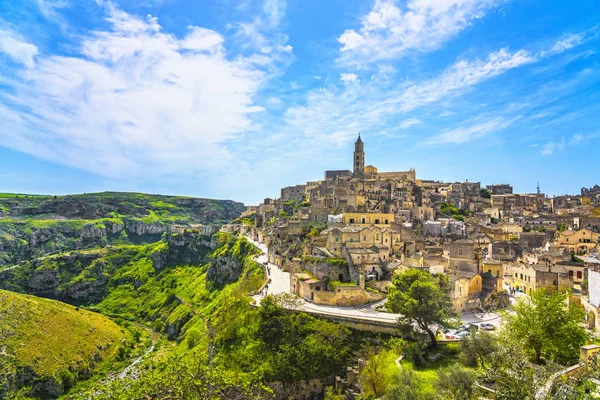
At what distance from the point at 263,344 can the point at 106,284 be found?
96585 mm

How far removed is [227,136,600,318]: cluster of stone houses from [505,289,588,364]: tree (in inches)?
593

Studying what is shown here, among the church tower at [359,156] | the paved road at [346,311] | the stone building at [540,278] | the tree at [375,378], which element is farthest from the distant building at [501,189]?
the tree at [375,378]

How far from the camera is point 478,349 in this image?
26.9 m

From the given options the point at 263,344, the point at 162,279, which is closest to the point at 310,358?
the point at 263,344

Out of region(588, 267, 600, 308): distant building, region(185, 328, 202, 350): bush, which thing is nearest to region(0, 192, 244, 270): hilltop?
region(185, 328, 202, 350): bush

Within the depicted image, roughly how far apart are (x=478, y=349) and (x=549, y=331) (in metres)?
4.64

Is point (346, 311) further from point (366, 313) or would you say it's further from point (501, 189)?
point (501, 189)

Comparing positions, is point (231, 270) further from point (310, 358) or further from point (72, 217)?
point (72, 217)

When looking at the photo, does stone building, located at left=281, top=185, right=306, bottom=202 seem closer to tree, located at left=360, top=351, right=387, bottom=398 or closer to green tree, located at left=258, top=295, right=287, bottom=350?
green tree, located at left=258, top=295, right=287, bottom=350

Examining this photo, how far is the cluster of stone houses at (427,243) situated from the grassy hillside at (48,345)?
34523 millimetres

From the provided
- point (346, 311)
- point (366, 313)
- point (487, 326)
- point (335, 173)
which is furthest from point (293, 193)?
point (487, 326)

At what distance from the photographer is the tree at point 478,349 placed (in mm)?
26531

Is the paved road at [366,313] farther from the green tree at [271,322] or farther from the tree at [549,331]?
the tree at [549,331]

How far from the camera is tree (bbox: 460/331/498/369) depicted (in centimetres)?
2653
